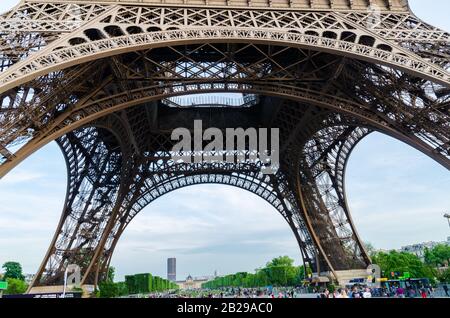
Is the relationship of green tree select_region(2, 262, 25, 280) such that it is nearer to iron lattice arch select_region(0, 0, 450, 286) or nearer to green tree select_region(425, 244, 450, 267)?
iron lattice arch select_region(0, 0, 450, 286)

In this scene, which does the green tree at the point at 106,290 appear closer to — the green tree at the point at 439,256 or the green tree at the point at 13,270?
the green tree at the point at 13,270

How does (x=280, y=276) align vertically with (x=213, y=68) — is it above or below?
below

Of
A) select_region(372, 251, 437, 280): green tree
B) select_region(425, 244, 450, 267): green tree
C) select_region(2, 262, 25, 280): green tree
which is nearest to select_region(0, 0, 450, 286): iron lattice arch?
select_region(372, 251, 437, 280): green tree

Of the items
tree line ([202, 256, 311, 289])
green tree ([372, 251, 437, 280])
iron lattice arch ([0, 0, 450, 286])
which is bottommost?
tree line ([202, 256, 311, 289])

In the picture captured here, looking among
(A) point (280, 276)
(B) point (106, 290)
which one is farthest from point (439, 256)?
(B) point (106, 290)

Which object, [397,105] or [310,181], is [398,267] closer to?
[310,181]

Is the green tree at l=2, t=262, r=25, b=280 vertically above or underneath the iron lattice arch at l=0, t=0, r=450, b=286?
underneath

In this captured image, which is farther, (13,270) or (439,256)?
(13,270)

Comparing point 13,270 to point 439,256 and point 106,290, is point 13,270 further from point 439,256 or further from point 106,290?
point 439,256

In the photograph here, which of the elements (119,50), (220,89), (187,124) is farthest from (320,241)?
(119,50)
